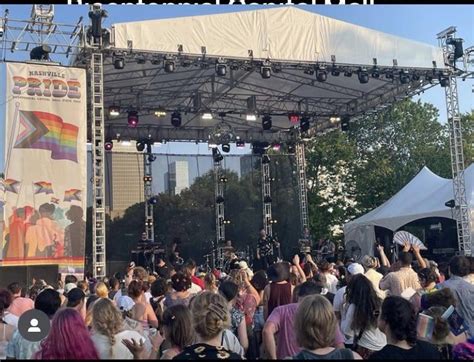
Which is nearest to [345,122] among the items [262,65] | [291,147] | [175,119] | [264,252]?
[291,147]

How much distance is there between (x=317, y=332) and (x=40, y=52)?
11.2m

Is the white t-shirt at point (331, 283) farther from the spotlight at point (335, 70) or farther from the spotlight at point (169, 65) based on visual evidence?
the spotlight at point (335, 70)

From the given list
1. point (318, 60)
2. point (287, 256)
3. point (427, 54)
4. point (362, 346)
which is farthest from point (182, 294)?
point (287, 256)

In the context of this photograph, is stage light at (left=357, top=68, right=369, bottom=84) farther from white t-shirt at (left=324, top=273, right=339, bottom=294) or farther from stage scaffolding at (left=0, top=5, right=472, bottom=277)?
white t-shirt at (left=324, top=273, right=339, bottom=294)

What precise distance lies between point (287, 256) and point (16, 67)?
12.9 m

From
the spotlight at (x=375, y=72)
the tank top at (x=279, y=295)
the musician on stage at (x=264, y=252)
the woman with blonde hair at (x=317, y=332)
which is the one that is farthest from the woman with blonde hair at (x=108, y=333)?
the musician on stage at (x=264, y=252)

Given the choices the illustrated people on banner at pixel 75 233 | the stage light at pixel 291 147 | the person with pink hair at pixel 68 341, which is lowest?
the person with pink hair at pixel 68 341

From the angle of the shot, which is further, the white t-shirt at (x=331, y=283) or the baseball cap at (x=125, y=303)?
the white t-shirt at (x=331, y=283)

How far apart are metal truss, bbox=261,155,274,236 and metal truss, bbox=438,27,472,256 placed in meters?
7.50

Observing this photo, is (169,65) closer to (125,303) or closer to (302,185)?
(125,303)

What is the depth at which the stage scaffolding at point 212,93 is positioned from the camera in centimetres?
1209

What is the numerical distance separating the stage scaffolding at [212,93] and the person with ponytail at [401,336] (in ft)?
31.0

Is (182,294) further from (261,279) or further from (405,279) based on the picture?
(405,279)

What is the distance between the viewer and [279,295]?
470cm
